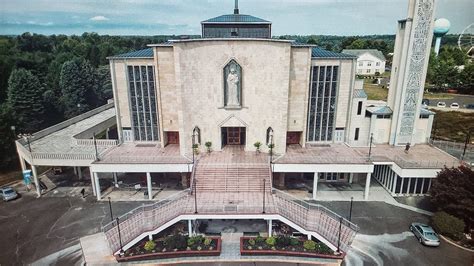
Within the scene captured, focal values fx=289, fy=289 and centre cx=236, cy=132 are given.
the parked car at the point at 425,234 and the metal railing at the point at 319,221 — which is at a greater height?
the metal railing at the point at 319,221

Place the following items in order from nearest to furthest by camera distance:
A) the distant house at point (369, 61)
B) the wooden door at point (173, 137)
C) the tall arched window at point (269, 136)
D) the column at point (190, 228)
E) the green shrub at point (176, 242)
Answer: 1. the green shrub at point (176, 242)
2. the column at point (190, 228)
3. the tall arched window at point (269, 136)
4. the wooden door at point (173, 137)
5. the distant house at point (369, 61)

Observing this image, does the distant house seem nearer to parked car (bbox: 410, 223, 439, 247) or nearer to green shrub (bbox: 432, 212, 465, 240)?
green shrub (bbox: 432, 212, 465, 240)

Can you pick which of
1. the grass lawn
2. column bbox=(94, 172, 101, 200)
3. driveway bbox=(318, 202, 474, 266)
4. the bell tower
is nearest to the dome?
the grass lawn

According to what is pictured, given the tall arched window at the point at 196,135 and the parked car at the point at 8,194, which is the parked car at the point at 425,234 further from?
the parked car at the point at 8,194

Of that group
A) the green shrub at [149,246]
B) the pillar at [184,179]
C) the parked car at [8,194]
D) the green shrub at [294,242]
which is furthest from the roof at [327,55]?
the parked car at [8,194]

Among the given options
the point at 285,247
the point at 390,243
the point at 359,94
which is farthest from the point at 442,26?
the point at 285,247

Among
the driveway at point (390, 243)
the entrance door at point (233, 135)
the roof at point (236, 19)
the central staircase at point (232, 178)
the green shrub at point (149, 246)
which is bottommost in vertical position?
the driveway at point (390, 243)
